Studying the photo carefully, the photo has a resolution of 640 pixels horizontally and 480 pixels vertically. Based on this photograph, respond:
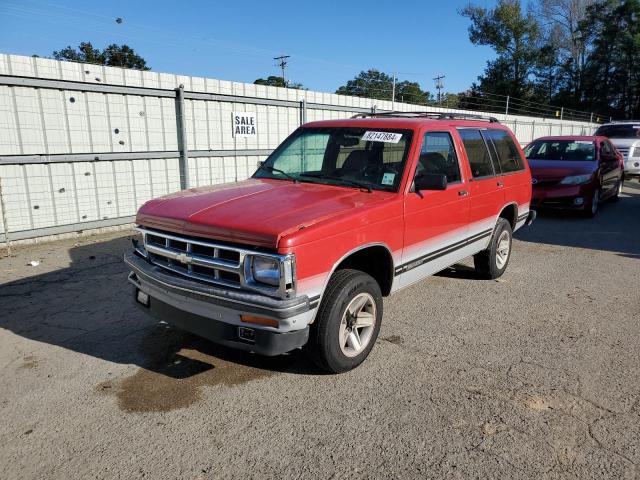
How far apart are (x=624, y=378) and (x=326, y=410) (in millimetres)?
2332

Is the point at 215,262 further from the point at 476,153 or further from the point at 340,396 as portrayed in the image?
the point at 476,153

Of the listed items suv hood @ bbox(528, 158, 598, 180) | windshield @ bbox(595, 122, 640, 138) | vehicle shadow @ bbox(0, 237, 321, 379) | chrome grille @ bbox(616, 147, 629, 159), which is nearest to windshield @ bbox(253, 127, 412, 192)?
vehicle shadow @ bbox(0, 237, 321, 379)

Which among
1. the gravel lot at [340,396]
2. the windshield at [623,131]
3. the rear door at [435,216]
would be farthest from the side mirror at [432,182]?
the windshield at [623,131]

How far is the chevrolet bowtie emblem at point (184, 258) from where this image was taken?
3.47 m

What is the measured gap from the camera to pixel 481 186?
5.40 metres

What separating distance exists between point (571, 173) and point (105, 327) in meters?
9.58

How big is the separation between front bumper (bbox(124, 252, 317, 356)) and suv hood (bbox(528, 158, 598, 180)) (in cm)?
889

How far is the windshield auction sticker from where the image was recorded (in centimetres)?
450

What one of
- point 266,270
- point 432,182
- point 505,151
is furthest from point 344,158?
point 505,151

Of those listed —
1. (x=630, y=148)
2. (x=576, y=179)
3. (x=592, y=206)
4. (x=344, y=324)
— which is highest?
(x=630, y=148)

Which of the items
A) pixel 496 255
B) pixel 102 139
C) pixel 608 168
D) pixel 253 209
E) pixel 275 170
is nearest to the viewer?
pixel 253 209

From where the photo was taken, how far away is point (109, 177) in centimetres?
829

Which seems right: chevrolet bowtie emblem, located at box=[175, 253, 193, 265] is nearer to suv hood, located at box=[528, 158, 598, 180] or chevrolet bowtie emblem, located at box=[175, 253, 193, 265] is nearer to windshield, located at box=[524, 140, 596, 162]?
suv hood, located at box=[528, 158, 598, 180]

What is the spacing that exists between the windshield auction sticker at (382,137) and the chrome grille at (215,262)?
6.28 feet
